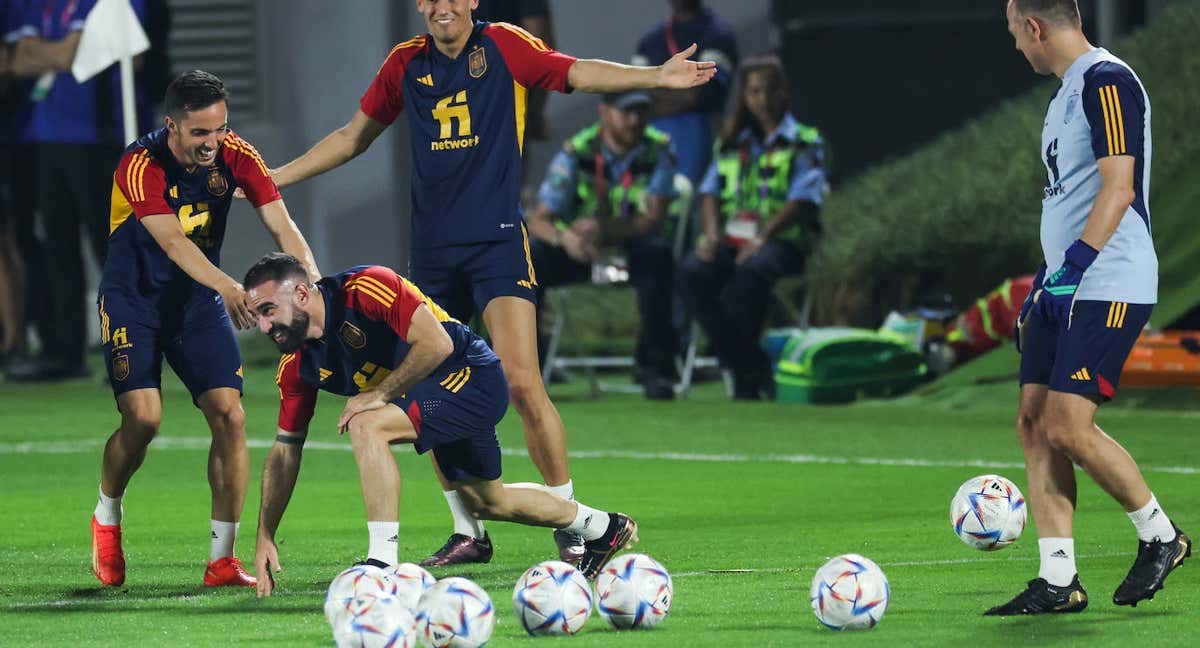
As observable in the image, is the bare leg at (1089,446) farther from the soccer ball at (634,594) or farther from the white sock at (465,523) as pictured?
the white sock at (465,523)

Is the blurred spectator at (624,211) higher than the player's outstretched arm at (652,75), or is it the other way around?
the player's outstretched arm at (652,75)

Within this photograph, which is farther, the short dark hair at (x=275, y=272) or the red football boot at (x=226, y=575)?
the red football boot at (x=226, y=575)

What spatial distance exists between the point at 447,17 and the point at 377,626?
9.88 ft

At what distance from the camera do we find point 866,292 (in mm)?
17609

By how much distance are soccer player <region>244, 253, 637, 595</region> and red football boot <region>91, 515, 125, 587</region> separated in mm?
696

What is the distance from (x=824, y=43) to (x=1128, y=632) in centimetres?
1537

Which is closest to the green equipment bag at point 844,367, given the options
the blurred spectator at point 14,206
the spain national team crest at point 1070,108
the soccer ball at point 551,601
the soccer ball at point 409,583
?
the blurred spectator at point 14,206

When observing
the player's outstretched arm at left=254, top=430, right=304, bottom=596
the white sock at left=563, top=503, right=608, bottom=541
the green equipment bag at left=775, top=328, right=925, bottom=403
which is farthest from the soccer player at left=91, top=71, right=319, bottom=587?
the green equipment bag at left=775, top=328, right=925, bottom=403

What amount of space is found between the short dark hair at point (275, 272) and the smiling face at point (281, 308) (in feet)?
0.05

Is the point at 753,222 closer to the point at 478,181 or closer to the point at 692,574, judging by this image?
the point at 478,181

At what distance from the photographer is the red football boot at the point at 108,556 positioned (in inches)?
310

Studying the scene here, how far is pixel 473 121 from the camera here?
842cm

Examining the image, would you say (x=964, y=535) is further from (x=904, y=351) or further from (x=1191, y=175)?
(x=1191, y=175)

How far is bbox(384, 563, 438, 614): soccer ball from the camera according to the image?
6.30 metres
